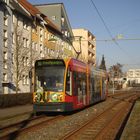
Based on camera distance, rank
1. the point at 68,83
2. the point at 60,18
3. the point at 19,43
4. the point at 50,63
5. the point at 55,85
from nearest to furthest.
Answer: the point at 55,85
the point at 68,83
the point at 50,63
the point at 19,43
the point at 60,18

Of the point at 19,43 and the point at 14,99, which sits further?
the point at 19,43

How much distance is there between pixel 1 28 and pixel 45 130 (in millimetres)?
30516

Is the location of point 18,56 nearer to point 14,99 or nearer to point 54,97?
point 14,99

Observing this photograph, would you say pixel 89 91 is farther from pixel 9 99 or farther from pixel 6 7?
pixel 6 7

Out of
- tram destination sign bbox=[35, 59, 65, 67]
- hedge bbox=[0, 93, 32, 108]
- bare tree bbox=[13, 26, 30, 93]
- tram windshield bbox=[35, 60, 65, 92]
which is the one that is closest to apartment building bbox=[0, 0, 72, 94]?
bare tree bbox=[13, 26, 30, 93]

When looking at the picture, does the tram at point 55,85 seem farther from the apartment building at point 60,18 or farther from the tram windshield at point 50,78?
the apartment building at point 60,18

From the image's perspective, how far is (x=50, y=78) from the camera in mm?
20469

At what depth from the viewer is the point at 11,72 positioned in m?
46.3

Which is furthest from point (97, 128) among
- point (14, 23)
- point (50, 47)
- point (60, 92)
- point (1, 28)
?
point (50, 47)

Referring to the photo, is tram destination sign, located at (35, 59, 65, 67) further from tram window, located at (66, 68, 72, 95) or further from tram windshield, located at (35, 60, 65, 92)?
tram window, located at (66, 68, 72, 95)

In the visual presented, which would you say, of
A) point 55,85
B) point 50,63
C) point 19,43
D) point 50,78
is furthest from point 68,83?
point 19,43

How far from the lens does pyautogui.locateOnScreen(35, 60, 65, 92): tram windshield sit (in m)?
20.3

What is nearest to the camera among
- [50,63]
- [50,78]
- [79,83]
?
[50,78]

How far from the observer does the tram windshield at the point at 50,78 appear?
20344 mm
